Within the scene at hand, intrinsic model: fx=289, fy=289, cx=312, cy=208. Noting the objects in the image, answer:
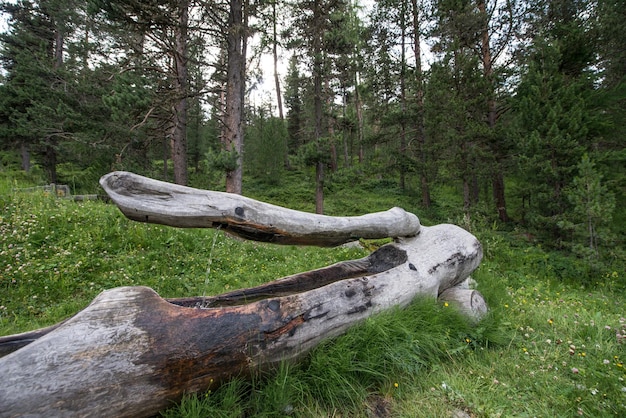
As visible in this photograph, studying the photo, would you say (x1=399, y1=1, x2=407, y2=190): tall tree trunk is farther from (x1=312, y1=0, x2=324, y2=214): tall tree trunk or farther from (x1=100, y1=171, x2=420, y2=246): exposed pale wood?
(x1=100, y1=171, x2=420, y2=246): exposed pale wood

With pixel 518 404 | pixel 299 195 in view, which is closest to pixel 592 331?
pixel 518 404

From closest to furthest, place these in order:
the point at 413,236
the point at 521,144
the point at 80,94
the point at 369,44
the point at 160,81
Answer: the point at 413,236, the point at 160,81, the point at 521,144, the point at 80,94, the point at 369,44

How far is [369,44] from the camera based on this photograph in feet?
51.3

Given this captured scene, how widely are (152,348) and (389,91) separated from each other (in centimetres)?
1643

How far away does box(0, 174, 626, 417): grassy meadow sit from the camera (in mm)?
1961

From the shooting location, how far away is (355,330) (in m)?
2.42

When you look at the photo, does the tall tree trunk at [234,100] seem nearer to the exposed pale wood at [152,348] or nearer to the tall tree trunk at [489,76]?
the exposed pale wood at [152,348]

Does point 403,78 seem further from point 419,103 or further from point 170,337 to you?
point 170,337

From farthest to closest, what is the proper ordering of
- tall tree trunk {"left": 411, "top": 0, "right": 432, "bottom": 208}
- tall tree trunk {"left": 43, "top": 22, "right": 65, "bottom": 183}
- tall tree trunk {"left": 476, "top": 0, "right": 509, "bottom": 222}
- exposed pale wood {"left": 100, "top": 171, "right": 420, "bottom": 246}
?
tall tree trunk {"left": 43, "top": 22, "right": 65, "bottom": 183} → tall tree trunk {"left": 411, "top": 0, "right": 432, "bottom": 208} → tall tree trunk {"left": 476, "top": 0, "right": 509, "bottom": 222} → exposed pale wood {"left": 100, "top": 171, "right": 420, "bottom": 246}

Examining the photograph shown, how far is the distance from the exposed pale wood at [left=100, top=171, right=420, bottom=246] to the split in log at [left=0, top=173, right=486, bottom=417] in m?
0.01

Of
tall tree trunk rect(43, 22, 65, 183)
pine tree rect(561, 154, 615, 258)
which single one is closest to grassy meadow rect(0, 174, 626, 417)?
pine tree rect(561, 154, 615, 258)

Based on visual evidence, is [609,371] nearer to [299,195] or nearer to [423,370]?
[423,370]

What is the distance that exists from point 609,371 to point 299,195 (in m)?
16.7

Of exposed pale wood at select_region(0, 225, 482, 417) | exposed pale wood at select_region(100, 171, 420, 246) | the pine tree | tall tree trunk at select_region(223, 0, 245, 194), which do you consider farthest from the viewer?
tall tree trunk at select_region(223, 0, 245, 194)
